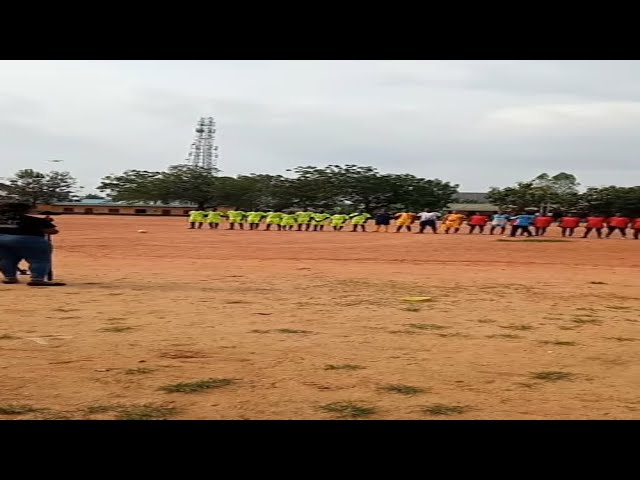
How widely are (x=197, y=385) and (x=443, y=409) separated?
154cm

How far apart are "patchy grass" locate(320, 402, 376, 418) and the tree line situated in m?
49.4

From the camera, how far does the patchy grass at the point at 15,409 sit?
360cm

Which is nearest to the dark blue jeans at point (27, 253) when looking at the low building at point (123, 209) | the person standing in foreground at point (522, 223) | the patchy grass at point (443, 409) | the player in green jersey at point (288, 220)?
the patchy grass at point (443, 409)

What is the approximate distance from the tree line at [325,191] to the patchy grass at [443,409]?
Result: 163 feet

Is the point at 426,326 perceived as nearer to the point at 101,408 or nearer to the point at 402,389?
the point at 402,389

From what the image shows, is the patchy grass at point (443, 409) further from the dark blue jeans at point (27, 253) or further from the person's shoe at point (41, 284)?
the dark blue jeans at point (27, 253)

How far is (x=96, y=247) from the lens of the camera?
18.3 metres

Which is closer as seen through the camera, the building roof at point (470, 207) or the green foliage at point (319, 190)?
the green foliage at point (319, 190)

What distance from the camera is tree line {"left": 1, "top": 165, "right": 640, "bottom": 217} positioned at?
182 feet

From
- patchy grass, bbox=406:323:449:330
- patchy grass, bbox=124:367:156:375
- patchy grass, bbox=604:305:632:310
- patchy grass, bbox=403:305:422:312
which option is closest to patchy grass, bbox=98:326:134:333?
patchy grass, bbox=124:367:156:375

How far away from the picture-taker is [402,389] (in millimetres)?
4250
